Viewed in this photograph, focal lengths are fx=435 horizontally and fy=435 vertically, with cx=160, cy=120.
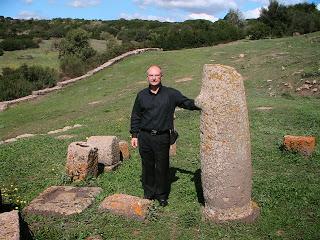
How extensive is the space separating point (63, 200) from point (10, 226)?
223cm

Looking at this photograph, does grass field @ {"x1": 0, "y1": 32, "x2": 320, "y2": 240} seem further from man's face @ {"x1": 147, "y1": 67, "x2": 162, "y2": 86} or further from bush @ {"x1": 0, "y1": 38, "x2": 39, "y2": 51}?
bush @ {"x1": 0, "y1": 38, "x2": 39, "y2": 51}

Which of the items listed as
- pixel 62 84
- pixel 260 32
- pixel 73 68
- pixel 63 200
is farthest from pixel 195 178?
pixel 260 32

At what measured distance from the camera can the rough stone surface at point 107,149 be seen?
9.25m

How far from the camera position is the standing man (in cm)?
684

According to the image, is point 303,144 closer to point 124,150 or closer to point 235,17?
point 124,150

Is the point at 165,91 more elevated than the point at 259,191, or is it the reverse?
the point at 165,91

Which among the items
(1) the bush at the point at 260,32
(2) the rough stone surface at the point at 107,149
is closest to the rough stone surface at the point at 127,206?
(2) the rough stone surface at the point at 107,149

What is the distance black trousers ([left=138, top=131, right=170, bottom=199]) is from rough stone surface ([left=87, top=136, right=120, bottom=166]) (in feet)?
6.64

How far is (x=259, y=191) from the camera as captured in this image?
24.7ft

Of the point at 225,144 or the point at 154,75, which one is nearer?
the point at 225,144

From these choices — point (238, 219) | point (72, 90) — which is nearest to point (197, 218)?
point (238, 219)

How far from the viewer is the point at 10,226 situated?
514cm

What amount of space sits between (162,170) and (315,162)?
3647mm

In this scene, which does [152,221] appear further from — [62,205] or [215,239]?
[62,205]
